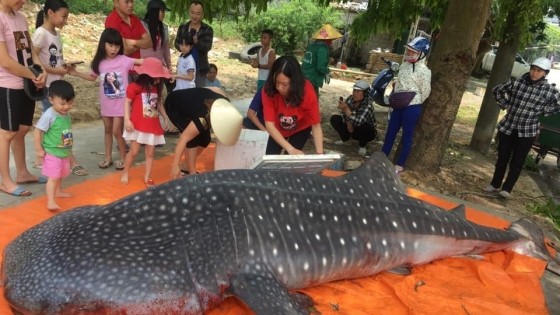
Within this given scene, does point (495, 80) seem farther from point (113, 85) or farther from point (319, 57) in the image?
point (113, 85)

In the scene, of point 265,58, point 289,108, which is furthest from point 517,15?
point 289,108

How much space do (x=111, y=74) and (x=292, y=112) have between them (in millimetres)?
1825

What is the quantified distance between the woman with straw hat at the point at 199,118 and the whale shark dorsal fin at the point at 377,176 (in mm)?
1228

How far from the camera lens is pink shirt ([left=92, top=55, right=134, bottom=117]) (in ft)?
14.6

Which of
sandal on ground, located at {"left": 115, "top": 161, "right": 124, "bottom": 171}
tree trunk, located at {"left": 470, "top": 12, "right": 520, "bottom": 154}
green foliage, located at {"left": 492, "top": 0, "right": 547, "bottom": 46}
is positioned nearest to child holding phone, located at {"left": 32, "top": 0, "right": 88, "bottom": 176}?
sandal on ground, located at {"left": 115, "top": 161, "right": 124, "bottom": 171}

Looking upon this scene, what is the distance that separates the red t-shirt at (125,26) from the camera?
507 centimetres

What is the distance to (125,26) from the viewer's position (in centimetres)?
510

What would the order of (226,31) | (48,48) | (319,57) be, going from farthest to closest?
1. (226,31)
2. (319,57)
3. (48,48)

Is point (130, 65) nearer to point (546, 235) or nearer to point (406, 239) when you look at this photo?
point (406, 239)

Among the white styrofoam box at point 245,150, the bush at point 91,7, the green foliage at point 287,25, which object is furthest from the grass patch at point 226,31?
the white styrofoam box at point 245,150

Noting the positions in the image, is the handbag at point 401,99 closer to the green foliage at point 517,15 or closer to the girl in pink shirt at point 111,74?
the green foliage at point 517,15

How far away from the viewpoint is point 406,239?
10.2 ft

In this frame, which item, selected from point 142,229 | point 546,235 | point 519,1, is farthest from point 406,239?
point 519,1

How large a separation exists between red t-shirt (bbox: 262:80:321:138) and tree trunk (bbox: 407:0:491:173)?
207cm
